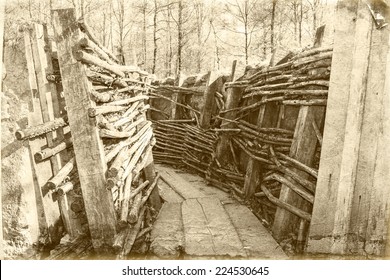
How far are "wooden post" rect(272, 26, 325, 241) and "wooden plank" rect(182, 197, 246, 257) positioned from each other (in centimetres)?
54

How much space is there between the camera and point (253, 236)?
3525mm

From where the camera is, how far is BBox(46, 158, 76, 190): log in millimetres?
2389

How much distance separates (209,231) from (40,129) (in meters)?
2.18

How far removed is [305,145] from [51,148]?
2.30m

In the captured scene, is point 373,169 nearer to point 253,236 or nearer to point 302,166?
point 302,166

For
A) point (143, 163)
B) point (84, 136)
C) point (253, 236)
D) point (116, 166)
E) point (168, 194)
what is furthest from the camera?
point (168, 194)

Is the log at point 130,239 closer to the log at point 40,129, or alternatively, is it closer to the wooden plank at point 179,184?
the log at point 40,129

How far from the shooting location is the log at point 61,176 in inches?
94.0

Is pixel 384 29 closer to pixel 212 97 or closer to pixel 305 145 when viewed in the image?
pixel 305 145

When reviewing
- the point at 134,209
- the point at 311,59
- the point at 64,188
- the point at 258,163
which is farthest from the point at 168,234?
the point at 311,59

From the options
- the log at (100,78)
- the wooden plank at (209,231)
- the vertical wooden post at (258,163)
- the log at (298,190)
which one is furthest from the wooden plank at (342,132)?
the log at (100,78)
